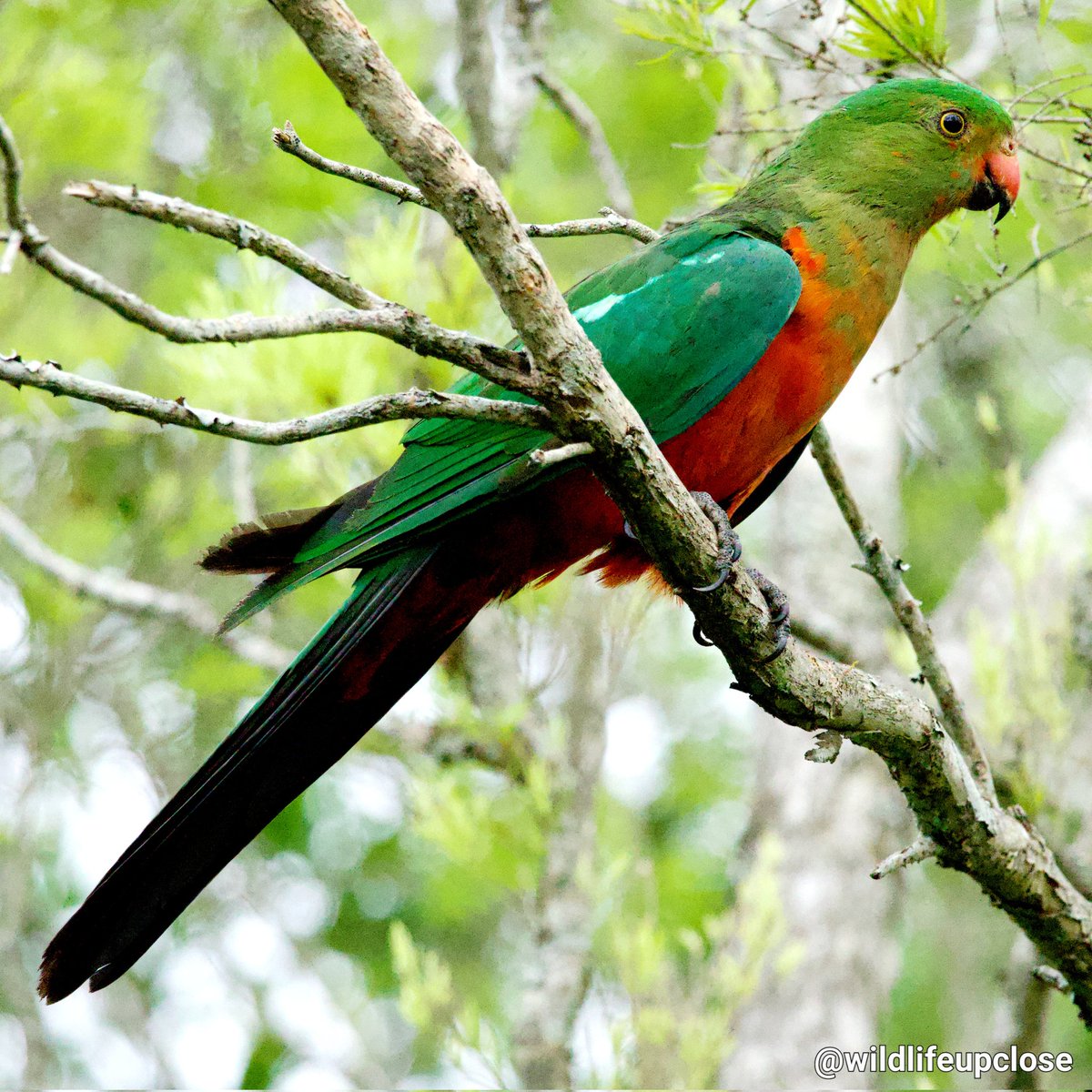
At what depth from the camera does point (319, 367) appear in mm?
3818

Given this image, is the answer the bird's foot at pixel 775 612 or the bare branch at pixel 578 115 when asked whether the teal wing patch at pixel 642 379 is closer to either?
the bird's foot at pixel 775 612

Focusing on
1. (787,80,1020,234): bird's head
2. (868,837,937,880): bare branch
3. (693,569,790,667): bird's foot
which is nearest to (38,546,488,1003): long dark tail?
(693,569,790,667): bird's foot

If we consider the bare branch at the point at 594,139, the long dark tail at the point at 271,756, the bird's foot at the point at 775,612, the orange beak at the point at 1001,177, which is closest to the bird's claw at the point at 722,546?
the bird's foot at the point at 775,612

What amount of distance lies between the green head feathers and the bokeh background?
0.16 metres

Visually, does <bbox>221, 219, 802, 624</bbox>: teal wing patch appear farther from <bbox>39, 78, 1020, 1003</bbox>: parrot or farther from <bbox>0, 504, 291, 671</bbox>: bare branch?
<bbox>0, 504, 291, 671</bbox>: bare branch

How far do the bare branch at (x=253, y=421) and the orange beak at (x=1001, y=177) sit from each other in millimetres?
2132

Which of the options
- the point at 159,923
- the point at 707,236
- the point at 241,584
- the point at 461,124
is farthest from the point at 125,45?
the point at 159,923

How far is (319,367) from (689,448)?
1.40 m

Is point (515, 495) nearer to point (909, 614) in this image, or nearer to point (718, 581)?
point (718, 581)

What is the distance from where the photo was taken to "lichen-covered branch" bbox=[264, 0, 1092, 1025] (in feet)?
5.41

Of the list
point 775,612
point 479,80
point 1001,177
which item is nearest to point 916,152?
point 1001,177

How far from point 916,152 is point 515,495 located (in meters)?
1.56

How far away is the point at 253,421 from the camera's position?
5.52 ft

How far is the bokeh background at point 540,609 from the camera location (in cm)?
384
